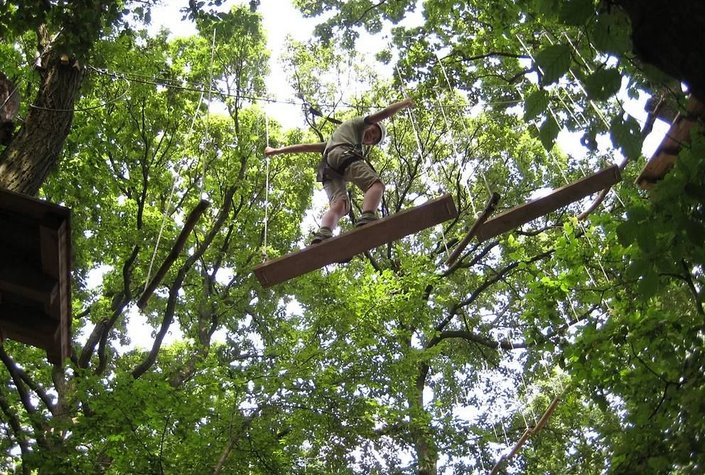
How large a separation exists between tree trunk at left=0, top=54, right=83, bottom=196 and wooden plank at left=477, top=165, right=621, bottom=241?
310cm

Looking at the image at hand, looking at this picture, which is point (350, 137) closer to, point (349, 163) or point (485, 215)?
point (349, 163)

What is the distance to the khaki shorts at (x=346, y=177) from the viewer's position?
5.09 m

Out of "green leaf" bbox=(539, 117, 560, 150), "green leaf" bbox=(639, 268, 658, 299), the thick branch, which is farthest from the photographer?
the thick branch

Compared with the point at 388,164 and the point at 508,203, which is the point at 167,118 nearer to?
the point at 388,164

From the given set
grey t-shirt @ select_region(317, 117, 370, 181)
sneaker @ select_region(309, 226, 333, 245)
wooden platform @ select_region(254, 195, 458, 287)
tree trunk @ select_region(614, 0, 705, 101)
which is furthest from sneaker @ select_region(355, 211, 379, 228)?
tree trunk @ select_region(614, 0, 705, 101)

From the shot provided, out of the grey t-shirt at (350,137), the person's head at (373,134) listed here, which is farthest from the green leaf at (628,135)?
the person's head at (373,134)

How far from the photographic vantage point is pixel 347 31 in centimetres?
832

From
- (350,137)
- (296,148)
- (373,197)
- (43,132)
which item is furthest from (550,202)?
(43,132)

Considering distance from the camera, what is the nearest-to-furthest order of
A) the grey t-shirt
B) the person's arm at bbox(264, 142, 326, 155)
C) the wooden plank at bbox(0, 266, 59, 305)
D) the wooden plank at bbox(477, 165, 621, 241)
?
1. the wooden plank at bbox(0, 266, 59, 305)
2. the wooden plank at bbox(477, 165, 621, 241)
3. the grey t-shirt
4. the person's arm at bbox(264, 142, 326, 155)

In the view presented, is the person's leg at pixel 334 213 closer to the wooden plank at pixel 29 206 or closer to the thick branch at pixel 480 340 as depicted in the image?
the wooden plank at pixel 29 206

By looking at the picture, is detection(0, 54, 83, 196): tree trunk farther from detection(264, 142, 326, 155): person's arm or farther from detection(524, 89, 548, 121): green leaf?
detection(524, 89, 548, 121): green leaf

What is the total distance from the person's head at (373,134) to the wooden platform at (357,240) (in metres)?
1.37

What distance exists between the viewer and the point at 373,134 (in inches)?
214

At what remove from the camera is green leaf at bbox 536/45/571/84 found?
1.61 m
